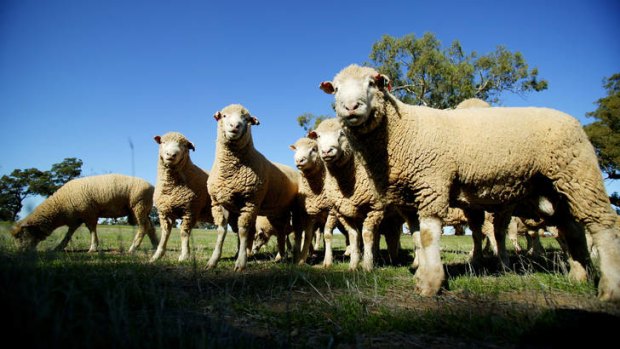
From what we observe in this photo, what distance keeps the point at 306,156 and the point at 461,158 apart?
3.78 m

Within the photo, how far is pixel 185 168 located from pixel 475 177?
6.10 meters

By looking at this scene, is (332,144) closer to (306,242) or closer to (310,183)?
(310,183)

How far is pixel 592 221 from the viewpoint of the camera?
379 centimetres

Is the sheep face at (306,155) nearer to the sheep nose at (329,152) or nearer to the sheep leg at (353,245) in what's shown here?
the sheep nose at (329,152)

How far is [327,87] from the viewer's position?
4473 mm

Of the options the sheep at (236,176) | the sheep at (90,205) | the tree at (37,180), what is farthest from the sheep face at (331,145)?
the tree at (37,180)

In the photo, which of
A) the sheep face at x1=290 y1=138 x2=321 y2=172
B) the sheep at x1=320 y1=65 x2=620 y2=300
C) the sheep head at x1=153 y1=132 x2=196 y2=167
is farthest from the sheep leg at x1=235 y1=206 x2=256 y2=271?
the sheep at x1=320 y1=65 x2=620 y2=300

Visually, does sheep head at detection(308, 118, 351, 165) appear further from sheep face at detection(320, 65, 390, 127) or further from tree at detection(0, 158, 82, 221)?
tree at detection(0, 158, 82, 221)

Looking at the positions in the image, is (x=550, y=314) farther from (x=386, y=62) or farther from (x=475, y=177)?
(x=386, y=62)

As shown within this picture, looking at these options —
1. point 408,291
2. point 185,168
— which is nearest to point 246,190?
point 185,168

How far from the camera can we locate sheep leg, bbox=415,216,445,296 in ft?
11.8

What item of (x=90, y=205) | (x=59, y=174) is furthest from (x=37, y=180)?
(x=90, y=205)

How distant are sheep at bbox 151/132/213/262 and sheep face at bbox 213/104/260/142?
1.51 metres

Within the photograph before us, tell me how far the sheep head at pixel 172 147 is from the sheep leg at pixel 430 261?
5464 mm
